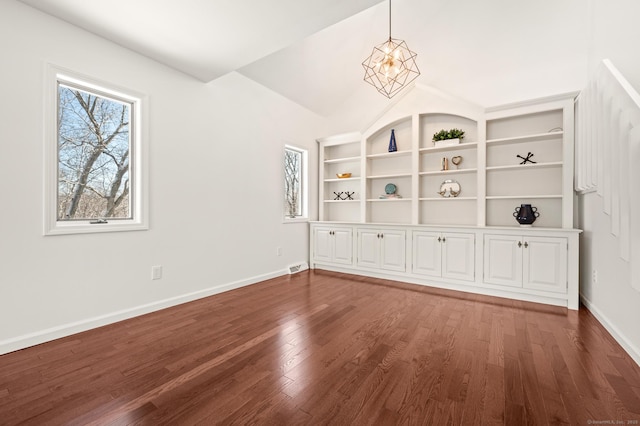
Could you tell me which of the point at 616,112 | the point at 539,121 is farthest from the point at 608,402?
the point at 539,121

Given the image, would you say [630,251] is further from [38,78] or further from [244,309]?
[38,78]

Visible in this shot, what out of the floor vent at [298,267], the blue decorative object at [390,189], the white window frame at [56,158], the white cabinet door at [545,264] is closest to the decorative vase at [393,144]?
the blue decorative object at [390,189]

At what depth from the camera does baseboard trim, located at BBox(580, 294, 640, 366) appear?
1922 millimetres

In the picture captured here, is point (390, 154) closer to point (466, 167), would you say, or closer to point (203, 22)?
point (466, 167)

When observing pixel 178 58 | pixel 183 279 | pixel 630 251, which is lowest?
pixel 183 279

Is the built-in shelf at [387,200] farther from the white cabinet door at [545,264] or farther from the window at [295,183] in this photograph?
the white cabinet door at [545,264]

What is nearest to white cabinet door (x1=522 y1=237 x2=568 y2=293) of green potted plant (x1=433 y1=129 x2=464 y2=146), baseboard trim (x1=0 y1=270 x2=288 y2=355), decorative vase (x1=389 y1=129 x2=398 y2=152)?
green potted plant (x1=433 y1=129 x2=464 y2=146)

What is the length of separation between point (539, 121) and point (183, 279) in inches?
188

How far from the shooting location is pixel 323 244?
484 cm

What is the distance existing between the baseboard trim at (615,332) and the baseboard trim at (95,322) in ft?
12.3

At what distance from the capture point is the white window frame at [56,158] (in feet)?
7.33

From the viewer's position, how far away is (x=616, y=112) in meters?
1.94

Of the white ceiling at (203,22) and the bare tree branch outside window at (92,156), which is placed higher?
the white ceiling at (203,22)

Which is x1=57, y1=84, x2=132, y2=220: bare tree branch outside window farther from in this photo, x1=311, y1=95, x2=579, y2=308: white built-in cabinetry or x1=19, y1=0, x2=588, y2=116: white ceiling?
x1=311, y1=95, x2=579, y2=308: white built-in cabinetry
